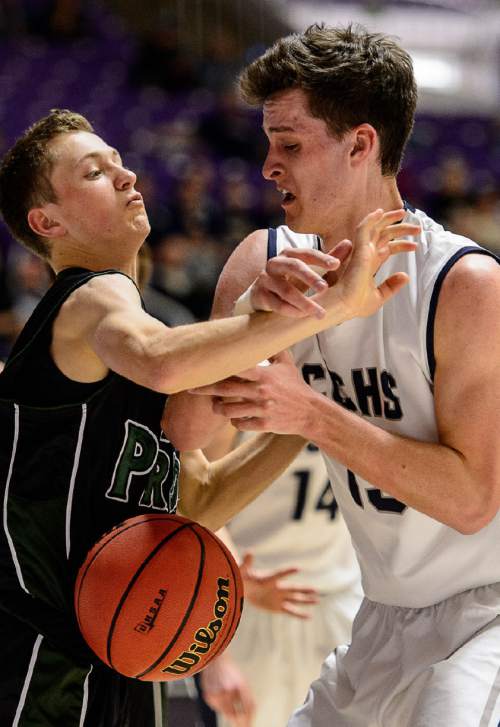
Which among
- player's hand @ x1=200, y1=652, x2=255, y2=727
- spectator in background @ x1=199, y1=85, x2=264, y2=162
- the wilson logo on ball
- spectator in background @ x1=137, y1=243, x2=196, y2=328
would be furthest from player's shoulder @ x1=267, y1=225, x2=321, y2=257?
spectator in background @ x1=199, y1=85, x2=264, y2=162

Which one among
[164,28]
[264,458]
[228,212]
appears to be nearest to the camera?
[264,458]

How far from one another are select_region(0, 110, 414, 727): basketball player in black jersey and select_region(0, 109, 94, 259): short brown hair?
0.03 metres

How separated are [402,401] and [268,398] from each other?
1.47 ft

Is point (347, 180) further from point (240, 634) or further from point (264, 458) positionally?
point (240, 634)

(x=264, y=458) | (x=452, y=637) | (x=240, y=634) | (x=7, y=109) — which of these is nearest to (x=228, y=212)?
(x=7, y=109)

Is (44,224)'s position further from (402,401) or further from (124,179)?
(402,401)

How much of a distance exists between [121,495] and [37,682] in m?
0.55

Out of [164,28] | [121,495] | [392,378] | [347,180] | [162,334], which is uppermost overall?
[347,180]

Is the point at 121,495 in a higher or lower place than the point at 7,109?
higher

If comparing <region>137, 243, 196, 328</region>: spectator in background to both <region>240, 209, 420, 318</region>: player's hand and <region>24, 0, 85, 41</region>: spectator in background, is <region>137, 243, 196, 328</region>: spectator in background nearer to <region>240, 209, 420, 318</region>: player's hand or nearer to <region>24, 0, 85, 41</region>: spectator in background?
<region>24, 0, 85, 41</region>: spectator in background

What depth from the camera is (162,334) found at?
262cm

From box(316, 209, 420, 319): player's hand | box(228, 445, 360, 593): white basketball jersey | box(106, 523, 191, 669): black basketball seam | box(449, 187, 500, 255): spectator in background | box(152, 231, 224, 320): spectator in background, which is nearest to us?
box(316, 209, 420, 319): player's hand

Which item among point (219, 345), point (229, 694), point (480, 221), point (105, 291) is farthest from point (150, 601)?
point (480, 221)

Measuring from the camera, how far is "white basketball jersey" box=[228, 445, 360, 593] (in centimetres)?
507
